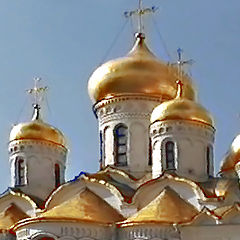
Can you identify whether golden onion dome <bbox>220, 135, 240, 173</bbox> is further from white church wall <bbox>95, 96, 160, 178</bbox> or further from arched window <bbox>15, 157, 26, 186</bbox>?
arched window <bbox>15, 157, 26, 186</bbox>

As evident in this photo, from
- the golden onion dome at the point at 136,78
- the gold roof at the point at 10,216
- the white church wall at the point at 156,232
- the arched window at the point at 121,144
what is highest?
the golden onion dome at the point at 136,78

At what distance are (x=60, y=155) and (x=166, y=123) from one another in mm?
3689

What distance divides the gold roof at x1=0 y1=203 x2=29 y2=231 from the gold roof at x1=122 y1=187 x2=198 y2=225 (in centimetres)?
340

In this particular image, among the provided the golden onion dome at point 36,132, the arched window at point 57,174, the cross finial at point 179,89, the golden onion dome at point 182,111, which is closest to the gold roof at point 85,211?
the golden onion dome at point 182,111

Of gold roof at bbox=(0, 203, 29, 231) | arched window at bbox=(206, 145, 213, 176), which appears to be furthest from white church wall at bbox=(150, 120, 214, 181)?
gold roof at bbox=(0, 203, 29, 231)

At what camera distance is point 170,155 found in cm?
2428

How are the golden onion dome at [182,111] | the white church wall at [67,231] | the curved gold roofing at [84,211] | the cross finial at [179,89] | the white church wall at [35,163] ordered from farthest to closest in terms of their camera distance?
the white church wall at [35,163] < the cross finial at [179,89] < the golden onion dome at [182,111] < the curved gold roofing at [84,211] < the white church wall at [67,231]

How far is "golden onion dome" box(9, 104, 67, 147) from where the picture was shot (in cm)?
2608

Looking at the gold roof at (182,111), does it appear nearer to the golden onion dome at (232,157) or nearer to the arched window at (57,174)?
the golden onion dome at (232,157)

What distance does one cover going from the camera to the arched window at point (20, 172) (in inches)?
1025

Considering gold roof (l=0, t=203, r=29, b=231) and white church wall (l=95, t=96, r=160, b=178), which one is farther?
white church wall (l=95, t=96, r=160, b=178)

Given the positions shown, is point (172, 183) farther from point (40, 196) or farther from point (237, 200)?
point (40, 196)

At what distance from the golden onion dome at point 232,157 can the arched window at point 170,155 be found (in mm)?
3278

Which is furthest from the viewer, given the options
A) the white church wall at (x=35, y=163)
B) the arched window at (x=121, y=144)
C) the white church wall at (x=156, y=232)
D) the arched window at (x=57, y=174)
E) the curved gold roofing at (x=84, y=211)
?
the arched window at (x=57, y=174)
